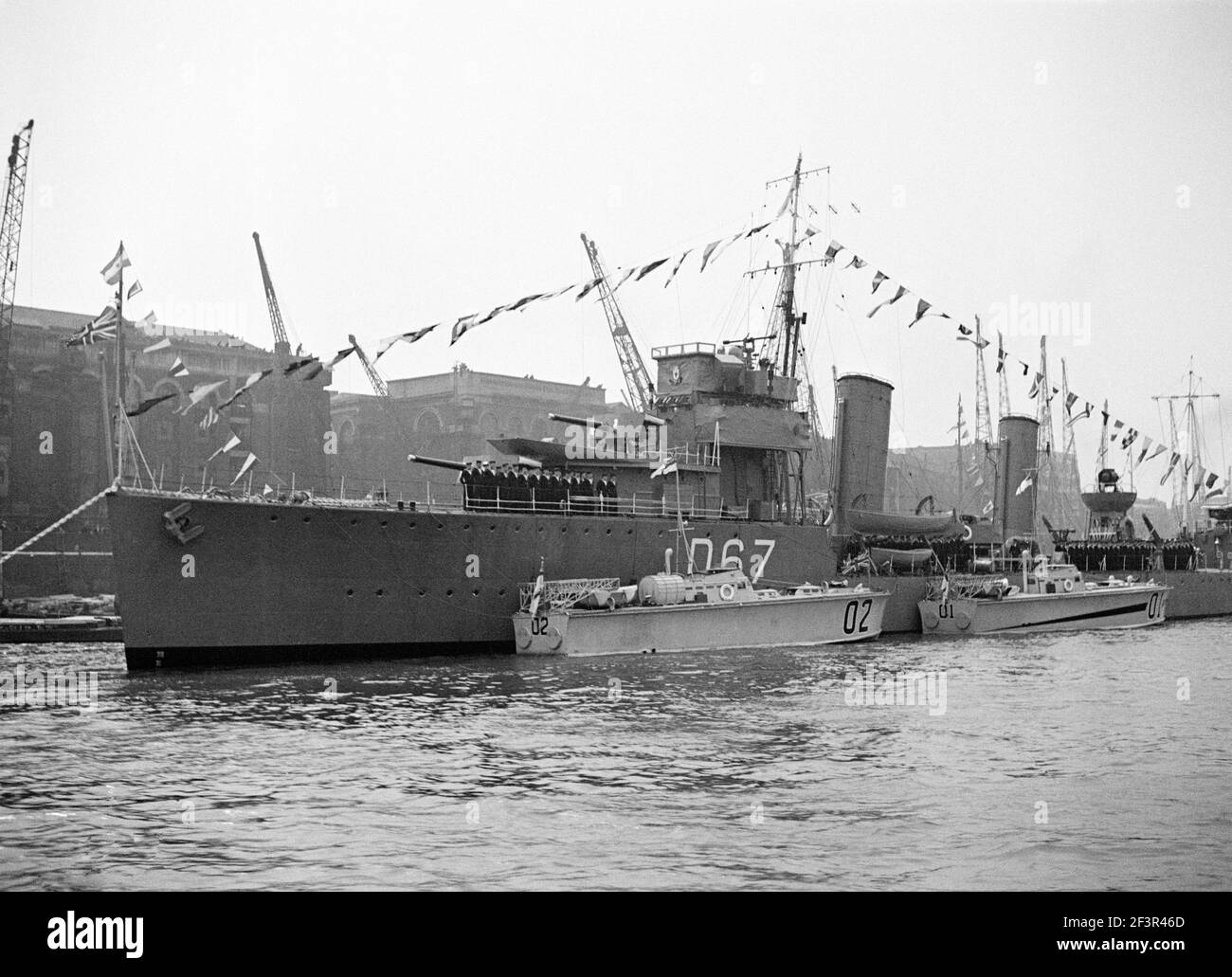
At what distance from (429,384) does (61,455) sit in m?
28.6

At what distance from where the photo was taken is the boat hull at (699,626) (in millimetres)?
28750

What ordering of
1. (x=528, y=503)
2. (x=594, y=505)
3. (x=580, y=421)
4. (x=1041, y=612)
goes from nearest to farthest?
(x=528, y=503)
(x=594, y=505)
(x=580, y=421)
(x=1041, y=612)

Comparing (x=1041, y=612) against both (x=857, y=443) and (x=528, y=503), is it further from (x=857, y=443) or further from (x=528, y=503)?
(x=528, y=503)

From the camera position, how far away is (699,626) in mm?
30734

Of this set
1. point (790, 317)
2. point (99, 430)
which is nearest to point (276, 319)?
point (99, 430)

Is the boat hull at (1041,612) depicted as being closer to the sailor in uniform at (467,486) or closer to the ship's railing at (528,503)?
the ship's railing at (528,503)

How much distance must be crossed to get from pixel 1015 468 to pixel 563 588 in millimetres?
38242

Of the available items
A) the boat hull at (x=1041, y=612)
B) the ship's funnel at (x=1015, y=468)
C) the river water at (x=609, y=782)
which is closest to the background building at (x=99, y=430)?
the boat hull at (x=1041, y=612)

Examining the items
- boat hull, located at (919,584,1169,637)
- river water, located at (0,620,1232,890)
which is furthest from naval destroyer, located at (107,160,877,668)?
boat hull, located at (919,584,1169,637)

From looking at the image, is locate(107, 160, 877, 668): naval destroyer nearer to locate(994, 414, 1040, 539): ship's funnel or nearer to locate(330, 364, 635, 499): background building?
locate(994, 414, 1040, 539): ship's funnel

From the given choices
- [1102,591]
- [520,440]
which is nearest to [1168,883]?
[520,440]
